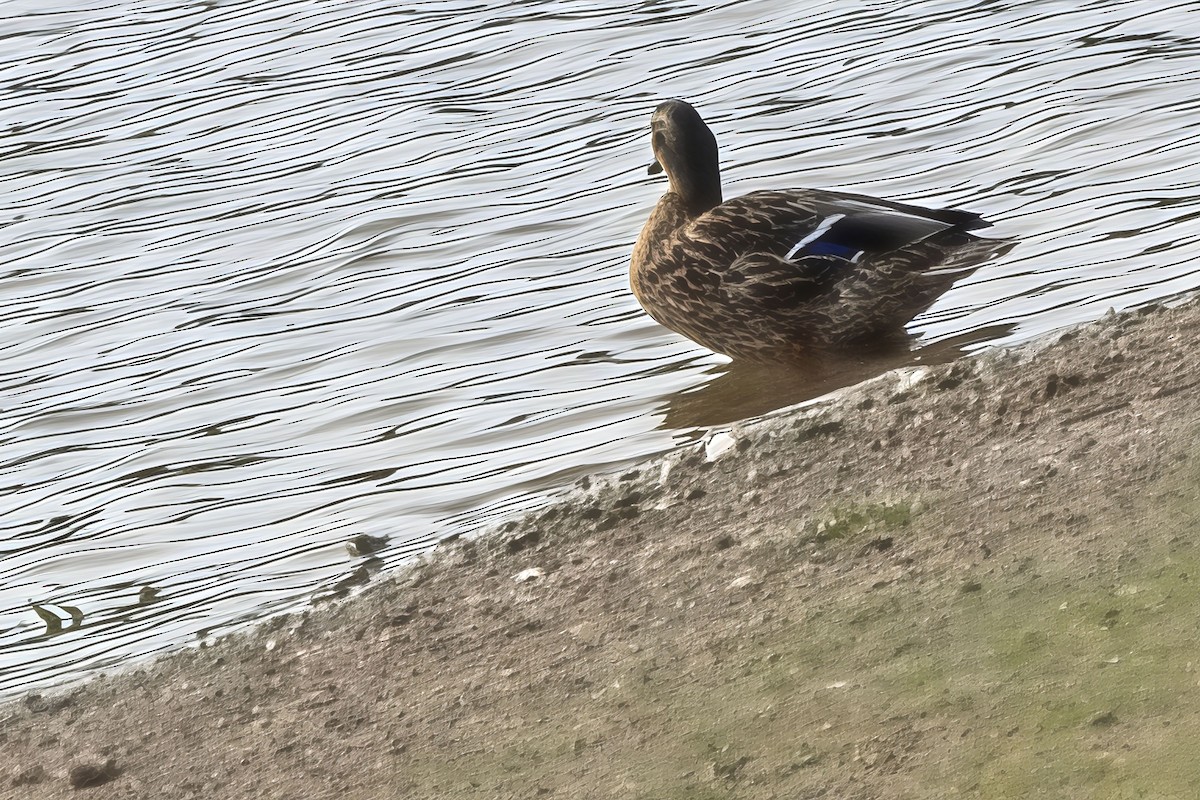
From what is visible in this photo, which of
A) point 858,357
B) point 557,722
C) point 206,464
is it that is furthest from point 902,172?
point 557,722

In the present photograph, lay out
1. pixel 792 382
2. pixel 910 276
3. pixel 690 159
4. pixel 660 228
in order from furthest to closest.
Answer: pixel 690 159 → pixel 660 228 → pixel 792 382 → pixel 910 276

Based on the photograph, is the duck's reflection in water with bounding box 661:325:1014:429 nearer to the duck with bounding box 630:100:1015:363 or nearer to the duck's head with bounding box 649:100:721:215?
the duck with bounding box 630:100:1015:363

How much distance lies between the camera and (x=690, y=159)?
796cm

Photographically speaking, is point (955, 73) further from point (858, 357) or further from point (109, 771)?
point (109, 771)

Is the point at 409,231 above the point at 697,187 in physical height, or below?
below

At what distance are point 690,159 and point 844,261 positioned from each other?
1119 mm

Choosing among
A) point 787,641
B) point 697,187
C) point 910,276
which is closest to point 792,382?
point 910,276

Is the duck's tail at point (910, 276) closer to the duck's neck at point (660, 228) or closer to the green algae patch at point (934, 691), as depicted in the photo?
the duck's neck at point (660, 228)

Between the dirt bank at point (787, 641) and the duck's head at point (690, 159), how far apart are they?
6.57ft

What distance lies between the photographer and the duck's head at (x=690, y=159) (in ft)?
26.1

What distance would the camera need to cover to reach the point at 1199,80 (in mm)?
9914

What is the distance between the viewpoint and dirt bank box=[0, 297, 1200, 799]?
381 cm

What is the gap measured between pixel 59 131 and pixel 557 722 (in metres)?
9.05

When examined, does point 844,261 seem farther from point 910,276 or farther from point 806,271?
point 910,276
